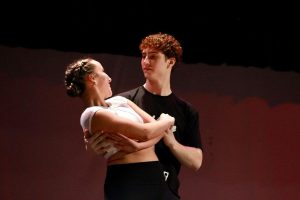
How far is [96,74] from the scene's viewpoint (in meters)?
2.20

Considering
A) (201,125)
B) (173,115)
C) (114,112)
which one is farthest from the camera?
(201,125)

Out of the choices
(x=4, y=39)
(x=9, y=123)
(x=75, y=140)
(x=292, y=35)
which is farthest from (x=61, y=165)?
(x=292, y=35)

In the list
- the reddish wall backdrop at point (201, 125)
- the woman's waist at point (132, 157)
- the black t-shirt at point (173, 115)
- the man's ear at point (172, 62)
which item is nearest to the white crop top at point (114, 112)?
the woman's waist at point (132, 157)

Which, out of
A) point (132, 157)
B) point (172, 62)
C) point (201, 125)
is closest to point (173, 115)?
point (172, 62)

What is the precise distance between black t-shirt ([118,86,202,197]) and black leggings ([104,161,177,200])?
0.82 feet

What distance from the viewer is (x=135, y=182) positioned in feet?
6.85

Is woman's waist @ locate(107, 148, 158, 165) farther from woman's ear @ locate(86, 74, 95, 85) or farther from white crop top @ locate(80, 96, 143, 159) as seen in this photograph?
woman's ear @ locate(86, 74, 95, 85)

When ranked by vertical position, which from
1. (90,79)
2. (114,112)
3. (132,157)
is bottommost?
(132,157)

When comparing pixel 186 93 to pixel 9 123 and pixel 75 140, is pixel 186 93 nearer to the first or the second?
pixel 75 140

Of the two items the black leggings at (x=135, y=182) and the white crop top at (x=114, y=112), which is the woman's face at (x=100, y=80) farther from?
the black leggings at (x=135, y=182)

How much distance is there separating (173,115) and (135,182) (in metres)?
0.48

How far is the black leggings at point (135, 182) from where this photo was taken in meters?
2.09

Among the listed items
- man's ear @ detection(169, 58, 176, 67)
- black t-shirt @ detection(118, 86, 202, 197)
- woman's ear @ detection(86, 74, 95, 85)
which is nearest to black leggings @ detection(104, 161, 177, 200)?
black t-shirt @ detection(118, 86, 202, 197)

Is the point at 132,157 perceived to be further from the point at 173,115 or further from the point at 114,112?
the point at 173,115
